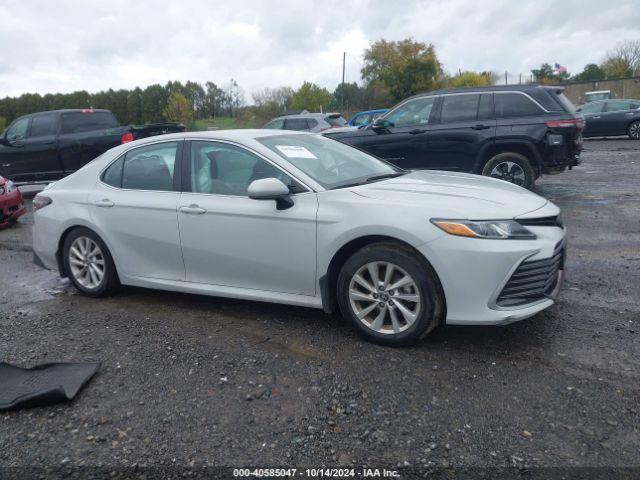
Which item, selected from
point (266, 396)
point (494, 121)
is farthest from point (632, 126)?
point (266, 396)

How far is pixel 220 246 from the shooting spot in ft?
14.5

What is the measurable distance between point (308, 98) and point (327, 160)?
4014 centimetres

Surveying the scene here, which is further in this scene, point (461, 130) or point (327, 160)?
point (461, 130)

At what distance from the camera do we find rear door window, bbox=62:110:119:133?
12.6 metres

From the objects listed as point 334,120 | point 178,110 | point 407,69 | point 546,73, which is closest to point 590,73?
point 546,73

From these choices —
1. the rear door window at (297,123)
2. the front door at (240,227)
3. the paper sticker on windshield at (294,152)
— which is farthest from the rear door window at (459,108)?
the rear door window at (297,123)

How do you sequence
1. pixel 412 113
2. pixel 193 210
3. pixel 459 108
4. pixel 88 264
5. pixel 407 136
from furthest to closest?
pixel 412 113, pixel 407 136, pixel 459 108, pixel 88 264, pixel 193 210

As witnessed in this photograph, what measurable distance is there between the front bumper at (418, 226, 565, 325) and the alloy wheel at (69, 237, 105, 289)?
3068 mm

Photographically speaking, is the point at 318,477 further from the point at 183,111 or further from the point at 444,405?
the point at 183,111

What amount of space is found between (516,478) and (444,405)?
66 centimetres

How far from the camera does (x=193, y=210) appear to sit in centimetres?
451

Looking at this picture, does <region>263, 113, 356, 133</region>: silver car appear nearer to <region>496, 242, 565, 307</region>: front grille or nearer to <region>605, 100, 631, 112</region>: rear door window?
<region>605, 100, 631, 112</region>: rear door window

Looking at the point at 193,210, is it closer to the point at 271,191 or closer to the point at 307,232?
the point at 271,191

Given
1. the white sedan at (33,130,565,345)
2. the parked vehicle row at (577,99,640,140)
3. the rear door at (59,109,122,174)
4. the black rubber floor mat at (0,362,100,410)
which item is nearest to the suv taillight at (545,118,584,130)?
the white sedan at (33,130,565,345)
